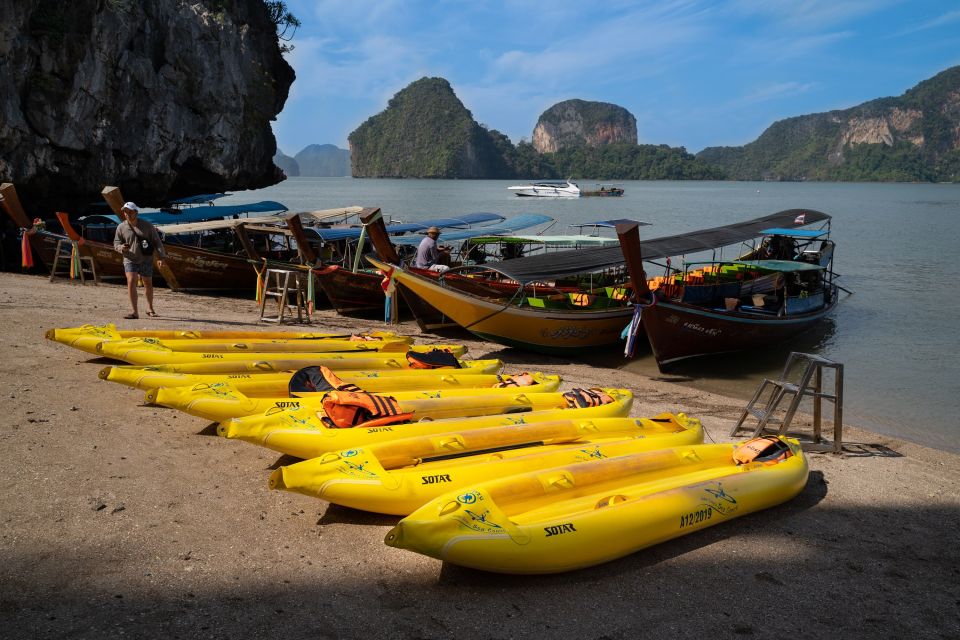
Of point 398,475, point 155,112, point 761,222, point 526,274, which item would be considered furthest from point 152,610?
point 155,112

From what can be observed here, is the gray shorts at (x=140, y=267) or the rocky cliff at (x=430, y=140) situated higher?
the rocky cliff at (x=430, y=140)

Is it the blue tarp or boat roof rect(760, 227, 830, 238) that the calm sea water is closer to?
boat roof rect(760, 227, 830, 238)

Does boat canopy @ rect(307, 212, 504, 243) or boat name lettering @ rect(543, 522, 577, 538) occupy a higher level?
boat canopy @ rect(307, 212, 504, 243)

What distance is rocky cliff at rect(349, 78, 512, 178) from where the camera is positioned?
474 ft

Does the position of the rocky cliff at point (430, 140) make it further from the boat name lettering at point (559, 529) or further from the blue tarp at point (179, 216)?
the boat name lettering at point (559, 529)

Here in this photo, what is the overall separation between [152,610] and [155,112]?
25219mm

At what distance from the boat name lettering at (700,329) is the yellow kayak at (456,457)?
5061 millimetres

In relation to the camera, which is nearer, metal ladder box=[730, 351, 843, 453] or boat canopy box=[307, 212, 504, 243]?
metal ladder box=[730, 351, 843, 453]

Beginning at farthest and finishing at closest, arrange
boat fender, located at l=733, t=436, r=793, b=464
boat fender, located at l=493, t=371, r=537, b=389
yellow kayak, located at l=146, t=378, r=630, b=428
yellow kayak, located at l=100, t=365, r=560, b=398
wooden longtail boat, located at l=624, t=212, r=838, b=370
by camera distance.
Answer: wooden longtail boat, located at l=624, t=212, r=838, b=370 → boat fender, located at l=493, t=371, r=537, b=389 → yellow kayak, located at l=100, t=365, r=560, b=398 → boat fender, located at l=733, t=436, r=793, b=464 → yellow kayak, located at l=146, t=378, r=630, b=428

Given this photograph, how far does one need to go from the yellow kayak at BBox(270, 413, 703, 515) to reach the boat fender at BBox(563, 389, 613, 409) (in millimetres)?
506

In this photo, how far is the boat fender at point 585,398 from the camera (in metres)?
7.23

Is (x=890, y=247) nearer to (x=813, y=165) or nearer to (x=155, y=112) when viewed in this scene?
(x=155, y=112)

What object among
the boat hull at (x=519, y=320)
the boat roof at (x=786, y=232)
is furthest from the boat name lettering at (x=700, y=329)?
the boat roof at (x=786, y=232)

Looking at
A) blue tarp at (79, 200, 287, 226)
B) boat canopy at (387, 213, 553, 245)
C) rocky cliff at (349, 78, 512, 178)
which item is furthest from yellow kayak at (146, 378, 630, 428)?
rocky cliff at (349, 78, 512, 178)
